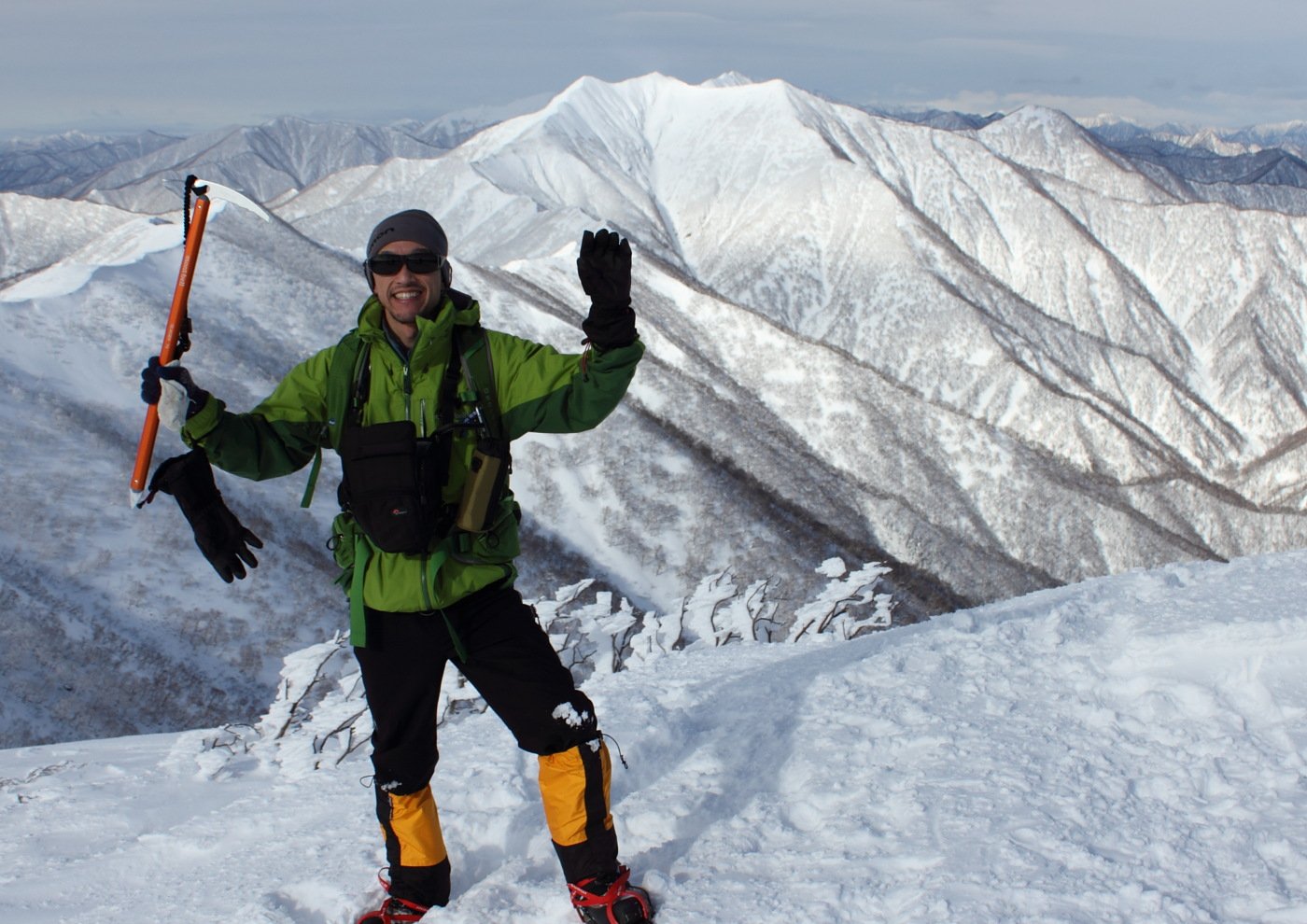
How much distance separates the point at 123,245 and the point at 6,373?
29302mm

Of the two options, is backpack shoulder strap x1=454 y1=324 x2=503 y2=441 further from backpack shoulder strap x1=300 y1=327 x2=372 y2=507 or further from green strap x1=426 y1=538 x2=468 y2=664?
green strap x1=426 y1=538 x2=468 y2=664

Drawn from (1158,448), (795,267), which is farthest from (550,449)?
(795,267)

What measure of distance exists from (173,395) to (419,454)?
4.19 ft

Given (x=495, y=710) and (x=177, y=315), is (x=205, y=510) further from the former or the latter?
(x=495, y=710)

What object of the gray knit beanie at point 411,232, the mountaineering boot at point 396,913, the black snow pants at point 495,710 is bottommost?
the mountaineering boot at point 396,913

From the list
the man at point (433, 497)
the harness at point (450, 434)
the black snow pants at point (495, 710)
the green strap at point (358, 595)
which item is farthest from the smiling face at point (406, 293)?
the black snow pants at point (495, 710)

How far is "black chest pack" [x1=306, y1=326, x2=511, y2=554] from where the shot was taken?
15.3 feet

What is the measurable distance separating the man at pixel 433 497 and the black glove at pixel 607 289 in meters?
0.01

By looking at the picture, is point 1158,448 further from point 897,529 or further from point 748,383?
point 897,529

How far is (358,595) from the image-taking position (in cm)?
490

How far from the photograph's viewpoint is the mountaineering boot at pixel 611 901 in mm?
4637

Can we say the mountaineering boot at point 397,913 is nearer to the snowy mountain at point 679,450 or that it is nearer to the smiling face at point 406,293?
the smiling face at point 406,293

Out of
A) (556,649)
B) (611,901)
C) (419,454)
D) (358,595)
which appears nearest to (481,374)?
(419,454)

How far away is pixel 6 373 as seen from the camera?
46469 millimetres
